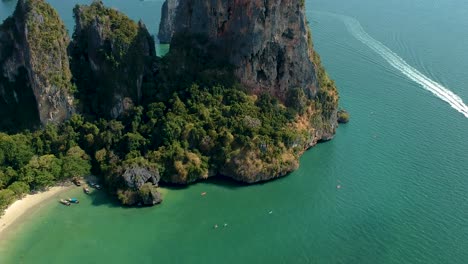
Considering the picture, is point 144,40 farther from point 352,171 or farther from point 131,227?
point 352,171

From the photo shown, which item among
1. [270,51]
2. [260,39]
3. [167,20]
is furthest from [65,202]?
[167,20]

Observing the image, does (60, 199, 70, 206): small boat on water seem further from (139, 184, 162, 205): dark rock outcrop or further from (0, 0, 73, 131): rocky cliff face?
(0, 0, 73, 131): rocky cliff face

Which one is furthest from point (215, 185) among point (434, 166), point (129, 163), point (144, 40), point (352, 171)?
point (434, 166)

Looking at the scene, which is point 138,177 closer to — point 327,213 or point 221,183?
point 221,183

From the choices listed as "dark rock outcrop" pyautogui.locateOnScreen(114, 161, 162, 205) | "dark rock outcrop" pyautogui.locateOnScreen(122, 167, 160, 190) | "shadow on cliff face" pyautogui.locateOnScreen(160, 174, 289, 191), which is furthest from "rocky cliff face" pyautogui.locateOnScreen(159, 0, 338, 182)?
"dark rock outcrop" pyautogui.locateOnScreen(114, 161, 162, 205)

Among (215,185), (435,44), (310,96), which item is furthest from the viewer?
(435,44)

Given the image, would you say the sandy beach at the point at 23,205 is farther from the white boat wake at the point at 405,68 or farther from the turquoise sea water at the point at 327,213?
the white boat wake at the point at 405,68

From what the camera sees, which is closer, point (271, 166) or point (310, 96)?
point (271, 166)
